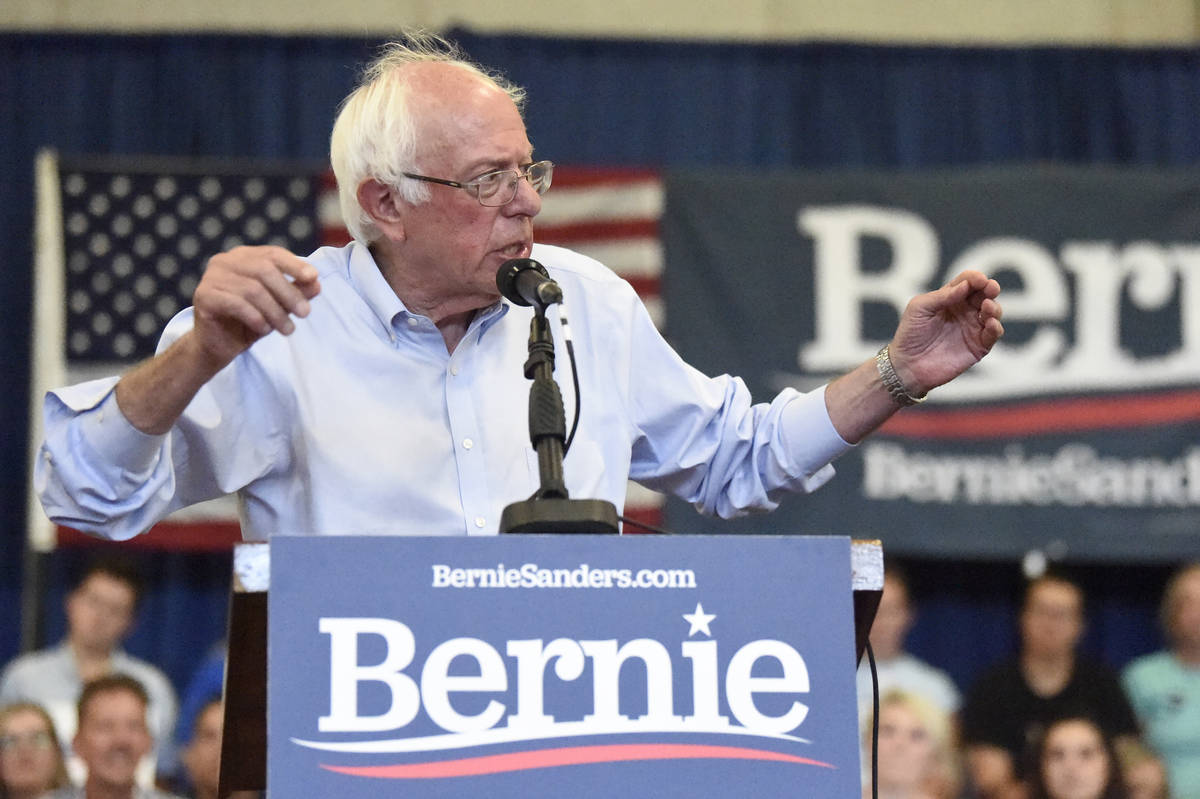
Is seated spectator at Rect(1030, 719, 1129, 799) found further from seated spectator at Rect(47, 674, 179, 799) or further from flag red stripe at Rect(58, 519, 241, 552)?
flag red stripe at Rect(58, 519, 241, 552)

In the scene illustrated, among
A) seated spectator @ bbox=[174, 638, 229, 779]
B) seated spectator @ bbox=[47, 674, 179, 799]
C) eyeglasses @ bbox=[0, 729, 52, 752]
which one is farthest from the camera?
seated spectator @ bbox=[174, 638, 229, 779]

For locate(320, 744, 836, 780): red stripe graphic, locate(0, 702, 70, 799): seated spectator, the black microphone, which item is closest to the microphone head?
the black microphone

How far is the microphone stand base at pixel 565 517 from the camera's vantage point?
1.47 metres

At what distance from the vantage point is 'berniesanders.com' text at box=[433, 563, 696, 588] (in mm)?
1372

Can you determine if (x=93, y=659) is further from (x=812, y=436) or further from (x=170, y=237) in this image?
(x=812, y=436)

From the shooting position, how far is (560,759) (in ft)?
4.44

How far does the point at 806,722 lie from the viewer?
1396 mm

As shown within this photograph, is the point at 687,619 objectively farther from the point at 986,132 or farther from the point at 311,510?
the point at 986,132

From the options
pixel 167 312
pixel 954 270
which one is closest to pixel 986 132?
pixel 954 270

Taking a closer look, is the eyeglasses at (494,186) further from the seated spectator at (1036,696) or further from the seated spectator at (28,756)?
the seated spectator at (1036,696)

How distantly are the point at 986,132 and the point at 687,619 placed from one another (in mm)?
5440

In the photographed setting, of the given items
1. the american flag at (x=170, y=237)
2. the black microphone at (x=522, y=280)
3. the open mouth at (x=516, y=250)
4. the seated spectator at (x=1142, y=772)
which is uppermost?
the american flag at (x=170, y=237)

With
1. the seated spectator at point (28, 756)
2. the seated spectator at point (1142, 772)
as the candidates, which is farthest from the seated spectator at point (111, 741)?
the seated spectator at point (1142, 772)

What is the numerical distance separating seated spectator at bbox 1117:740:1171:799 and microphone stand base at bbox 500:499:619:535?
12.9ft
